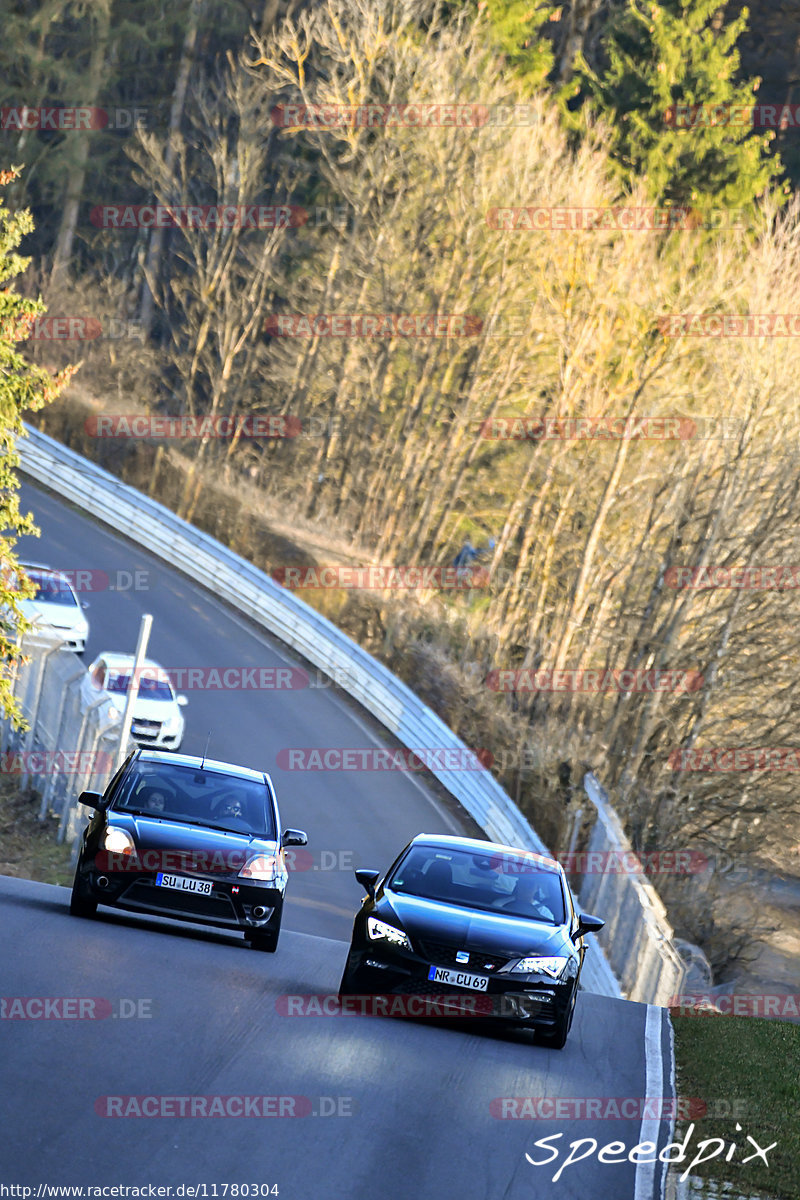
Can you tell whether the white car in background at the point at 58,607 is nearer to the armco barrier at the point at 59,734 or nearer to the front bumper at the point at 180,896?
the armco barrier at the point at 59,734

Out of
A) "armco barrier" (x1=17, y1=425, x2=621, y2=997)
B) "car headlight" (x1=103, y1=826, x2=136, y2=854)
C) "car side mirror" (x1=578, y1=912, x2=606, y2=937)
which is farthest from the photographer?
"armco barrier" (x1=17, y1=425, x2=621, y2=997)

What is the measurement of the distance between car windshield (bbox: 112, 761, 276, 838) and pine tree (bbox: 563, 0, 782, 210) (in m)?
44.7

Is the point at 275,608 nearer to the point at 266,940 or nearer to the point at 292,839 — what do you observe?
the point at 292,839

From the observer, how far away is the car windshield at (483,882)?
1252 centimetres

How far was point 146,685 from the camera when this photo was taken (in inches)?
1123

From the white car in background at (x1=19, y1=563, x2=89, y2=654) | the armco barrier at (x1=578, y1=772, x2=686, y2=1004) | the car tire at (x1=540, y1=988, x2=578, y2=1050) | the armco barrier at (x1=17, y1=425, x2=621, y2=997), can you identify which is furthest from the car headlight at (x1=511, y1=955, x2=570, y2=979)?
the white car in background at (x1=19, y1=563, x2=89, y2=654)

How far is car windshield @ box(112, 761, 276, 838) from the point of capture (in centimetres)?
1401

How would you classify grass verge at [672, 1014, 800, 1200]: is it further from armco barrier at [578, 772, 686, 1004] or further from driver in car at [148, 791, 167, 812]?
driver in car at [148, 791, 167, 812]

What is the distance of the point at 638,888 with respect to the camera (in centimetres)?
2100

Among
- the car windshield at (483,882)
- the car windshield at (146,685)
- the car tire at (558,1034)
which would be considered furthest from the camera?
the car windshield at (146,685)

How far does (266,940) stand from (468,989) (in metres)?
3.14

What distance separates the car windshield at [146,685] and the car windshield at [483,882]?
15.7m

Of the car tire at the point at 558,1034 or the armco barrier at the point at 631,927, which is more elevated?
the car tire at the point at 558,1034

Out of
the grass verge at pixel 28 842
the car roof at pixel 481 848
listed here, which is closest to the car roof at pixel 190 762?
the car roof at pixel 481 848
